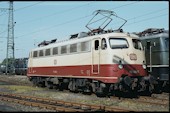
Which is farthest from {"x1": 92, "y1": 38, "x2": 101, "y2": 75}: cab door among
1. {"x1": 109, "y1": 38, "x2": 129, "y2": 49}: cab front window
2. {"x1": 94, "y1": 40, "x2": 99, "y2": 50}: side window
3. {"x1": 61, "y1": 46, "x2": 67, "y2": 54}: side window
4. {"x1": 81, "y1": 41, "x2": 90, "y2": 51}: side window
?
{"x1": 61, "y1": 46, "x2": 67, "y2": 54}: side window

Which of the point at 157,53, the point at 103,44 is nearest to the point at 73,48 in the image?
the point at 103,44

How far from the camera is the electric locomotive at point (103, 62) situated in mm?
16609

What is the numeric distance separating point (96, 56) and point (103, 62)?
741 millimetres

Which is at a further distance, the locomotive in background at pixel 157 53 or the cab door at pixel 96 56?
the locomotive in background at pixel 157 53

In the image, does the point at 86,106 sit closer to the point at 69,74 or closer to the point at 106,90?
the point at 106,90

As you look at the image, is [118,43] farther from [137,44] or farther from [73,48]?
[73,48]

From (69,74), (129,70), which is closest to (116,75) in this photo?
(129,70)

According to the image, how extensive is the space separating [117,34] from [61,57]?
5325 mm

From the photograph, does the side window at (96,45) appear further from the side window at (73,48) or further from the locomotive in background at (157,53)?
the locomotive in background at (157,53)

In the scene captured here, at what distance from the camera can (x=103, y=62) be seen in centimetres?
1697

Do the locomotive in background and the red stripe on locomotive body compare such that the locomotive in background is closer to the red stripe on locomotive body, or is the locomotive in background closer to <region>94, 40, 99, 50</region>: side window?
the red stripe on locomotive body

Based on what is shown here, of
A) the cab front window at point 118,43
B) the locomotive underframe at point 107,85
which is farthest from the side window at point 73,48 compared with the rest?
the cab front window at point 118,43

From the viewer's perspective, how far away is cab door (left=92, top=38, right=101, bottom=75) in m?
17.4

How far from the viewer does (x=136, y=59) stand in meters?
17.2
